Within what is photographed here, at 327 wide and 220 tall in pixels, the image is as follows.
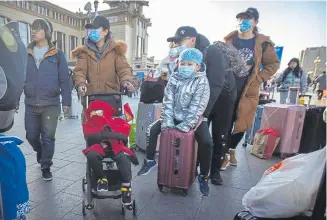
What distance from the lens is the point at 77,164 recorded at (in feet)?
11.2

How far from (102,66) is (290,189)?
2377 millimetres

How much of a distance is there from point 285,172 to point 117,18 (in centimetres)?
3877

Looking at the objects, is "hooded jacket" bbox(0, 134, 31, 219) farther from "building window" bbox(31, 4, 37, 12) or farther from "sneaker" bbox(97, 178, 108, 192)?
"building window" bbox(31, 4, 37, 12)

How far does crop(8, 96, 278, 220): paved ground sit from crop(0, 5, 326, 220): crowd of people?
0.18m

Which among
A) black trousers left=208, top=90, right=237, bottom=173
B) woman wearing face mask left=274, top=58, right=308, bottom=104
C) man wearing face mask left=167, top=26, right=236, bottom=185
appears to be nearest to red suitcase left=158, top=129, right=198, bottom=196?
man wearing face mask left=167, top=26, right=236, bottom=185

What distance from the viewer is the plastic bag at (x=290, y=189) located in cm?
122

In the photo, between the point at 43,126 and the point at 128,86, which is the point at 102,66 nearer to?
the point at 128,86

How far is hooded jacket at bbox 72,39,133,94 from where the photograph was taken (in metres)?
2.81

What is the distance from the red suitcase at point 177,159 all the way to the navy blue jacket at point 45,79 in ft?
4.83

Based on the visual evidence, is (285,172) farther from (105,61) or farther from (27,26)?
(27,26)

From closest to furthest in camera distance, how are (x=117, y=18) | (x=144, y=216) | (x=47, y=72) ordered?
1. (x=144, y=216)
2. (x=47, y=72)
3. (x=117, y=18)

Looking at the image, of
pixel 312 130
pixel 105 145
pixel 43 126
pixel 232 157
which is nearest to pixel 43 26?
pixel 43 126

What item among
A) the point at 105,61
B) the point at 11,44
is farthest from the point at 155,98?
the point at 11,44

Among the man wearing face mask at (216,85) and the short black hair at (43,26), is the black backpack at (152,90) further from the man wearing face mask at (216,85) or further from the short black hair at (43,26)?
the short black hair at (43,26)
